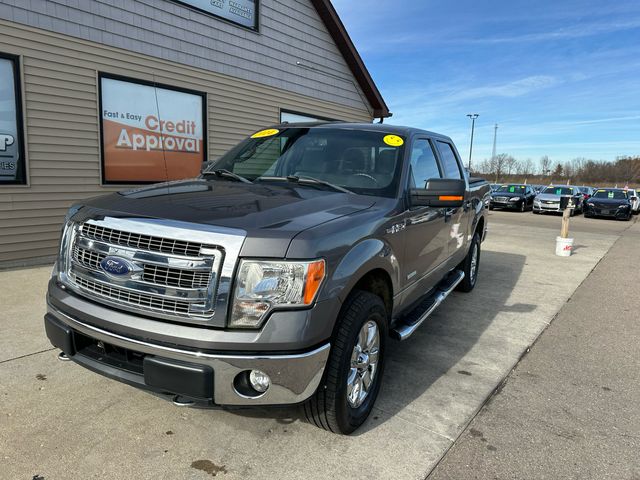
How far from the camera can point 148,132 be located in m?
7.73

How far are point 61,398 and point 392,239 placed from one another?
237 cm

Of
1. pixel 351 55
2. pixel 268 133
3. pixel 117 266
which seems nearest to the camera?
pixel 117 266

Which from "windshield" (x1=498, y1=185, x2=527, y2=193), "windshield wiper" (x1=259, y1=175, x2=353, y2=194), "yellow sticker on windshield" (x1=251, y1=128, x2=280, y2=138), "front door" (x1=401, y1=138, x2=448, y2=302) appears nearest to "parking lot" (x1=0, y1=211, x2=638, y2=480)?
"front door" (x1=401, y1=138, x2=448, y2=302)

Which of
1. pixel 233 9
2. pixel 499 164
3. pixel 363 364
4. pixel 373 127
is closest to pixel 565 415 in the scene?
Answer: pixel 363 364

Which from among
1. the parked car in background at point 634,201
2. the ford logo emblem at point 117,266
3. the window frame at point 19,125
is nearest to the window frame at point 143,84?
the window frame at point 19,125

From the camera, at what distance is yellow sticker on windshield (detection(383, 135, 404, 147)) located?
11.7 feet

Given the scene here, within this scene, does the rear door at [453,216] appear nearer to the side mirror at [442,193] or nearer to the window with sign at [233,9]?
the side mirror at [442,193]

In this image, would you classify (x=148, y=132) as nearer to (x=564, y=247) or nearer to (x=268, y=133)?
(x=268, y=133)

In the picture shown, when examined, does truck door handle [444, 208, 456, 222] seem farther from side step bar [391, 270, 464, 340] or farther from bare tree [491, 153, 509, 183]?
bare tree [491, 153, 509, 183]

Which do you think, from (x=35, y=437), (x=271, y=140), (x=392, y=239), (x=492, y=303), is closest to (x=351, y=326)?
(x=392, y=239)

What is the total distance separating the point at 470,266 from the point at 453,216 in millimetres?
1744

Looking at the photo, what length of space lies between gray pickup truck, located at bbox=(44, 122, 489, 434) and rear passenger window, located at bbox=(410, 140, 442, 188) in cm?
37

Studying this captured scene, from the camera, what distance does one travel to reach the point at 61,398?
2.97 meters

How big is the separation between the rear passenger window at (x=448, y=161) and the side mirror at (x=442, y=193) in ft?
4.56
